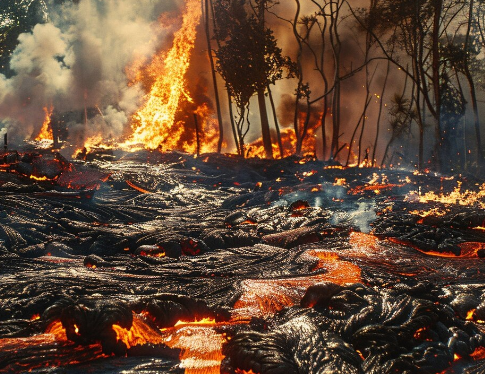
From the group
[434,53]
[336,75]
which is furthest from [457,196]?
[336,75]

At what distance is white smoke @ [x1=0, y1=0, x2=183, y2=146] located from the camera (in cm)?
2539

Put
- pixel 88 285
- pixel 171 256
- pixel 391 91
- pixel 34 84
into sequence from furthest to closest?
pixel 391 91 → pixel 34 84 → pixel 171 256 → pixel 88 285

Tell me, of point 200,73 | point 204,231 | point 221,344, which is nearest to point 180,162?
point 204,231

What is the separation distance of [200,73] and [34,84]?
9.85m

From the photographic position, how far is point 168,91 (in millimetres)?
29125

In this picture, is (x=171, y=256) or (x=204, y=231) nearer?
(x=171, y=256)

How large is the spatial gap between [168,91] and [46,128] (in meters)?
7.38

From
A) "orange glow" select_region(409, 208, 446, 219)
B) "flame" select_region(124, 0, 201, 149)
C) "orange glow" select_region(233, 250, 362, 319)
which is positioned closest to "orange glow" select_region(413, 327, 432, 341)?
"orange glow" select_region(233, 250, 362, 319)

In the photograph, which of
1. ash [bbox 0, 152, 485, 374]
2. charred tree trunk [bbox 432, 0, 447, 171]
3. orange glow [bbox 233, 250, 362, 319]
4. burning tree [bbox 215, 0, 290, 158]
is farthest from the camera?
burning tree [bbox 215, 0, 290, 158]

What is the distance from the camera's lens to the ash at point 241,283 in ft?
10.3

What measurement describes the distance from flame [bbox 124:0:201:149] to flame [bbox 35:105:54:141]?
4568 millimetres

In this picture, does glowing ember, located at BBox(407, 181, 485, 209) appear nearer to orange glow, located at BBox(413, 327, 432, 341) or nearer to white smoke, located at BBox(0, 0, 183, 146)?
orange glow, located at BBox(413, 327, 432, 341)

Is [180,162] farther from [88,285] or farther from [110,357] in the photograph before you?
[110,357]

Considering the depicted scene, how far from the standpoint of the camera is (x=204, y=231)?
7.38 meters
